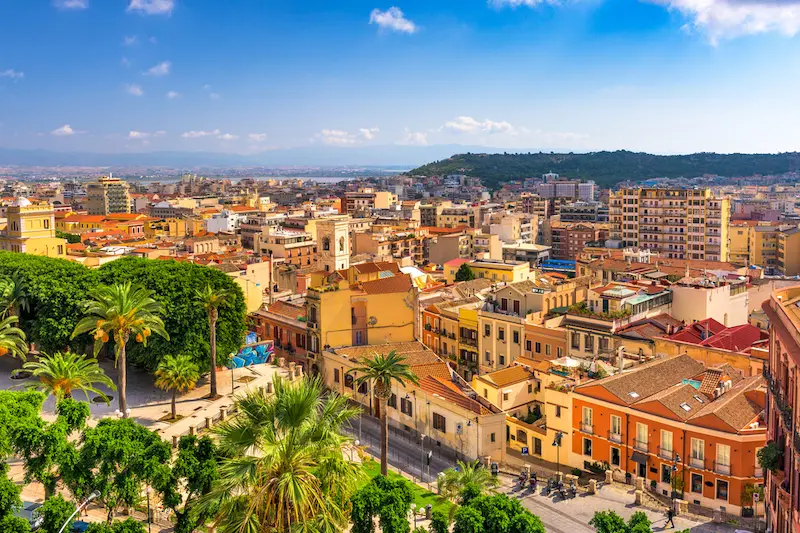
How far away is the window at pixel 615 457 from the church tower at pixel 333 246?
136ft

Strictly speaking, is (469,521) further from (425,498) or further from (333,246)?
(333,246)

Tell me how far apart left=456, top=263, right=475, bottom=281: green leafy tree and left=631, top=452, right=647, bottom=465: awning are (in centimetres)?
4668

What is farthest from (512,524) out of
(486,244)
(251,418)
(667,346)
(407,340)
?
(486,244)

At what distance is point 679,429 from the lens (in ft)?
123

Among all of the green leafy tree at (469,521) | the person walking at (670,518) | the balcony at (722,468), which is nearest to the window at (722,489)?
the balcony at (722,468)

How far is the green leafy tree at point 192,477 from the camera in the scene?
86.4 feet

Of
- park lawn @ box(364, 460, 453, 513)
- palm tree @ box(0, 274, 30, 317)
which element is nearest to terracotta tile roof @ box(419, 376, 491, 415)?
park lawn @ box(364, 460, 453, 513)

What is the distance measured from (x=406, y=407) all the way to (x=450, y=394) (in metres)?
4.10

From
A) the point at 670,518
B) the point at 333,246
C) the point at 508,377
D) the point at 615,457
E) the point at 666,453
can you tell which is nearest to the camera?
the point at 670,518

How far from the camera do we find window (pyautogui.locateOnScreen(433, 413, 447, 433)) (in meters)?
44.9

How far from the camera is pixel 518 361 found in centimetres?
5047

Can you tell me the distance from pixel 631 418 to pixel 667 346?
11012 millimetres

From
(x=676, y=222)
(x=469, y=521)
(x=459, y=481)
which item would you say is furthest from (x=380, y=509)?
(x=676, y=222)

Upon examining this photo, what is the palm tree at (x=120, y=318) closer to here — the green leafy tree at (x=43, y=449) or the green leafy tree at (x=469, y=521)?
the green leafy tree at (x=43, y=449)
